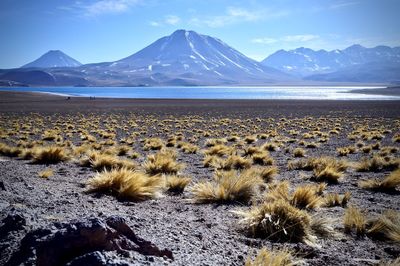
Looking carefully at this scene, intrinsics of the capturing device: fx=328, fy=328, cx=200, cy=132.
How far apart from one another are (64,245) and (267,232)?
2.41m

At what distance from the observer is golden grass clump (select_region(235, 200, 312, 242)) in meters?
4.00

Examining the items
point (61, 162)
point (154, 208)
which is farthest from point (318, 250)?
point (61, 162)

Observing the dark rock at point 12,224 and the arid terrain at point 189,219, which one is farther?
the dark rock at point 12,224

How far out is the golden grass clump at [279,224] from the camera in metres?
4.00

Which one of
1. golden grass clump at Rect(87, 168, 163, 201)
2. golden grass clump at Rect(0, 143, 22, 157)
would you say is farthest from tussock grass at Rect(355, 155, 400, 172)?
golden grass clump at Rect(0, 143, 22, 157)

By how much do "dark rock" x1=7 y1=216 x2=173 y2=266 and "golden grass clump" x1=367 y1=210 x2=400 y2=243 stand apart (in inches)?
110

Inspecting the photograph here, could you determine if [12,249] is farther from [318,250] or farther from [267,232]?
[318,250]

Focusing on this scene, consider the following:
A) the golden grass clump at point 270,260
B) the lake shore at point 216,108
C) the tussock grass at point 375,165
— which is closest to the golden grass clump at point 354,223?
the golden grass clump at point 270,260

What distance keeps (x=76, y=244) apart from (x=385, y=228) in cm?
373

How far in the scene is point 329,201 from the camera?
573 cm

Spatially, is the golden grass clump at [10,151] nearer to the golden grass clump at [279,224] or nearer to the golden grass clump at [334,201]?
the golden grass clump at [279,224]

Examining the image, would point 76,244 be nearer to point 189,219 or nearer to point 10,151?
point 189,219

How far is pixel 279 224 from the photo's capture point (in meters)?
4.14

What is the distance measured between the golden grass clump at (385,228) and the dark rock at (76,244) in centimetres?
278
